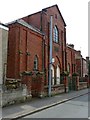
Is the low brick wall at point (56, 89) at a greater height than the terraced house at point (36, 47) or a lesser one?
lesser

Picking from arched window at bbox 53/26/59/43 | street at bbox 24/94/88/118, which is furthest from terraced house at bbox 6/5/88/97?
street at bbox 24/94/88/118

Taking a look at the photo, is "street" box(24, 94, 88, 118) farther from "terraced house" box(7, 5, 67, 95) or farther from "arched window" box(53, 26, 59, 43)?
"arched window" box(53, 26, 59, 43)

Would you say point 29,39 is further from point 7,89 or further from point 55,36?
point 7,89

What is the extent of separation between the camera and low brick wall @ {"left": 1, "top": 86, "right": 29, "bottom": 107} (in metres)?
14.1

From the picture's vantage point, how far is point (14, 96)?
15320mm

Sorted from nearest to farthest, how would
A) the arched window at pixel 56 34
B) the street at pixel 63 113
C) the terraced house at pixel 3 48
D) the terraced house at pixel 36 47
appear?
1. the street at pixel 63 113
2. the terraced house at pixel 3 48
3. the terraced house at pixel 36 47
4. the arched window at pixel 56 34

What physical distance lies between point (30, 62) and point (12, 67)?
8.90 ft

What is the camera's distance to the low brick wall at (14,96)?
557 inches

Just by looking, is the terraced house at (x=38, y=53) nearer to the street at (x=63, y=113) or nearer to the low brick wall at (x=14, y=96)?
the low brick wall at (x=14, y=96)

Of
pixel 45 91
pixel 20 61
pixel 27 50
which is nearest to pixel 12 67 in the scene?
pixel 20 61

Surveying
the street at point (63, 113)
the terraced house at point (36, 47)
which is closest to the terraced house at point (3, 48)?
the terraced house at point (36, 47)

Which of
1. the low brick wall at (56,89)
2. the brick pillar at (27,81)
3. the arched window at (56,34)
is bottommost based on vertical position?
the low brick wall at (56,89)

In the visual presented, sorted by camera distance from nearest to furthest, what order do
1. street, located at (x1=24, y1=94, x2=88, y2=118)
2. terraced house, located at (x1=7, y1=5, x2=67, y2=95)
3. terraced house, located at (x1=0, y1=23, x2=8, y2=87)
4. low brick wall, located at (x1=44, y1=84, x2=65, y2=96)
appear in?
street, located at (x1=24, y1=94, x2=88, y2=118) < terraced house, located at (x1=0, y1=23, x2=8, y2=87) < low brick wall, located at (x1=44, y1=84, x2=65, y2=96) < terraced house, located at (x1=7, y1=5, x2=67, y2=95)

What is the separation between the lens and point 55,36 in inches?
1262
